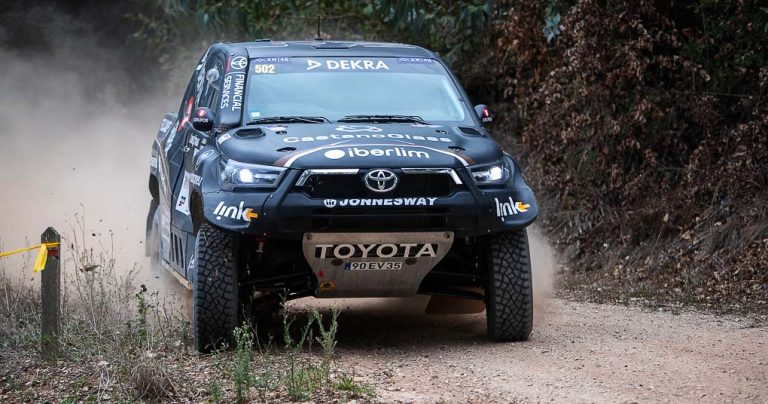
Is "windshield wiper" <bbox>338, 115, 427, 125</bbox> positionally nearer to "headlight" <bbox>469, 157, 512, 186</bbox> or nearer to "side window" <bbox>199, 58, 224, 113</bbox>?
"headlight" <bbox>469, 157, 512, 186</bbox>

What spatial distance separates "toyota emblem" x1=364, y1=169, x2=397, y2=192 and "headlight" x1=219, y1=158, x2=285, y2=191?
52cm

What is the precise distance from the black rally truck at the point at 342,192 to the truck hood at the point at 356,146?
1 cm

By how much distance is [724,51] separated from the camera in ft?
41.5

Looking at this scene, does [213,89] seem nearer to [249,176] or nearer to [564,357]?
[249,176]

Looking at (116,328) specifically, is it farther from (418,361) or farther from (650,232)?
(650,232)

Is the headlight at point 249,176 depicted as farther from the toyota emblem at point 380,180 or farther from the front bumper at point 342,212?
the toyota emblem at point 380,180

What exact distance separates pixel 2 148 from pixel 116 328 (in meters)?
13.4

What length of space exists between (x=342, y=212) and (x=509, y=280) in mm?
1270

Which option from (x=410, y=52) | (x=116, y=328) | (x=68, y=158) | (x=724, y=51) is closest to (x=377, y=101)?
(x=410, y=52)

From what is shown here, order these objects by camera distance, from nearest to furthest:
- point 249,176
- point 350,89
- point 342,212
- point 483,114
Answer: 1. point 342,212
2. point 249,176
3. point 350,89
4. point 483,114

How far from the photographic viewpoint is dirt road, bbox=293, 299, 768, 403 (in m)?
7.14

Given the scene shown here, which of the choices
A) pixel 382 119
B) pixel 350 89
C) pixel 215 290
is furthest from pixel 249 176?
pixel 350 89

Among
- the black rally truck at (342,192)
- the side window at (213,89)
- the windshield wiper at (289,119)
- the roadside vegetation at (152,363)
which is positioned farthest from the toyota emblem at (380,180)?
the side window at (213,89)

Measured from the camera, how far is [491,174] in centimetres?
836
